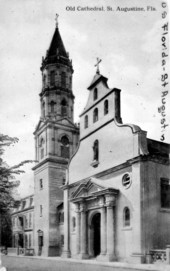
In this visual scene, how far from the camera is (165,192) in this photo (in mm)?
21422

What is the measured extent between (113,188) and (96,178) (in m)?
2.92

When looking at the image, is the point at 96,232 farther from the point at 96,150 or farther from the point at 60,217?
the point at 60,217

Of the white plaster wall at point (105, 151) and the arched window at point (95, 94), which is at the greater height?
the arched window at point (95, 94)

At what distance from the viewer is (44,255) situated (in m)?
32.5

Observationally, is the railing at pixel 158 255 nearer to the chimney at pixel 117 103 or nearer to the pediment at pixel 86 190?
the pediment at pixel 86 190

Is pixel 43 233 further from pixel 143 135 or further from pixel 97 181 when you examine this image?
pixel 143 135

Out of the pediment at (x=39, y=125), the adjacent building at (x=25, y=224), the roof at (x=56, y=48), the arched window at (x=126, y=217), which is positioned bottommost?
the adjacent building at (x=25, y=224)

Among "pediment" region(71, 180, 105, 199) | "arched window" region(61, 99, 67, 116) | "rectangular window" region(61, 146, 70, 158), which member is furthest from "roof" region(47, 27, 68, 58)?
"pediment" region(71, 180, 105, 199)

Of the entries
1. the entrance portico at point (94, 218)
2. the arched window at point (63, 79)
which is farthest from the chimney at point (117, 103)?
the arched window at point (63, 79)

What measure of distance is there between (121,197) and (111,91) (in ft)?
24.4

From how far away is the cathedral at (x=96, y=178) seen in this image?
2072 cm

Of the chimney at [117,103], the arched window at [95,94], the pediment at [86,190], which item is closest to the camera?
the chimney at [117,103]

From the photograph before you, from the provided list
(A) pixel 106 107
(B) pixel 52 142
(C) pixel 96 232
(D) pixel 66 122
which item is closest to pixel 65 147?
(B) pixel 52 142

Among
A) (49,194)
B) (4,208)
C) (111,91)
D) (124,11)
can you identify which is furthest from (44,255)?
(124,11)
